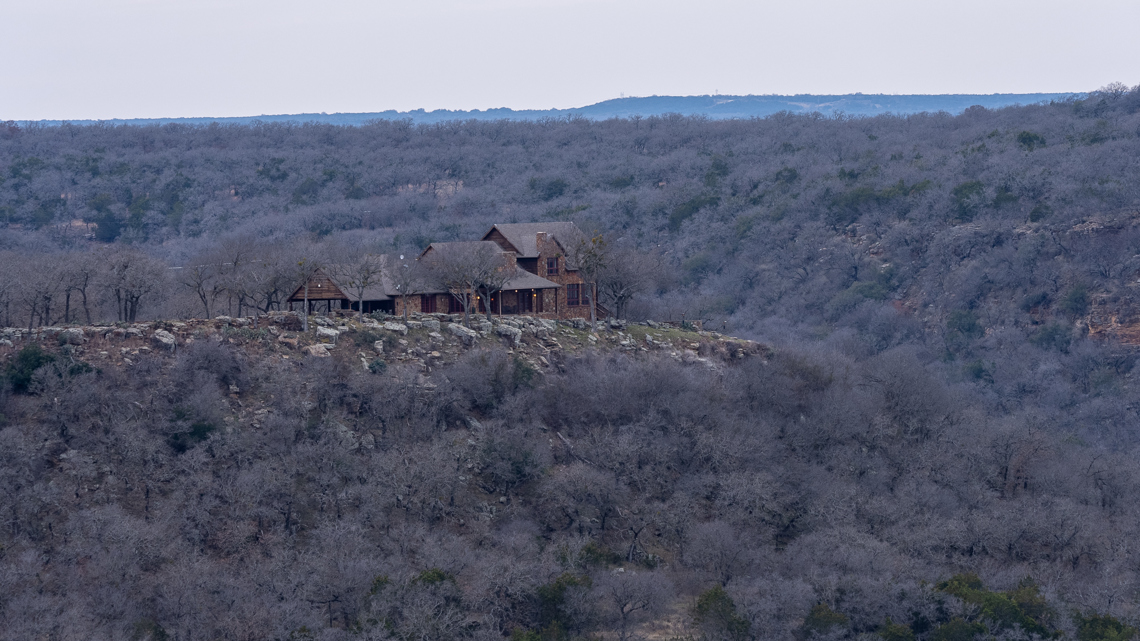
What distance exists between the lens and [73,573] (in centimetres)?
2598

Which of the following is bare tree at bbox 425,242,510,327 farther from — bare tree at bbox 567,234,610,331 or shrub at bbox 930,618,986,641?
shrub at bbox 930,618,986,641

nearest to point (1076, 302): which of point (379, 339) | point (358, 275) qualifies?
point (358, 275)

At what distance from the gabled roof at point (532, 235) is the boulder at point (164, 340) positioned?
13490mm

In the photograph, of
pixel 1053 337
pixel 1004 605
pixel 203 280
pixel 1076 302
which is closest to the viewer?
pixel 1004 605

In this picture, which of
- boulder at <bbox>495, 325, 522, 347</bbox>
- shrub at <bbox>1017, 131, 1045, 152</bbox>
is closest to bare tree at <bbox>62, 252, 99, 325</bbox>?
boulder at <bbox>495, 325, 522, 347</bbox>

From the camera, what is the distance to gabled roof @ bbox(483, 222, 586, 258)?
42.3 meters

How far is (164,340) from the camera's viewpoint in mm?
32656

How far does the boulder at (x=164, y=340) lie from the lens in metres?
32.7

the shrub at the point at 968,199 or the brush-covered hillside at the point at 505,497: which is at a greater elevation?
the shrub at the point at 968,199

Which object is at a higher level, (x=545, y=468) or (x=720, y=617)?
(x=545, y=468)

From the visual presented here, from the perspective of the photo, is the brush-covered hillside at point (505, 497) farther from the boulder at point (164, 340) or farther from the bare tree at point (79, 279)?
the bare tree at point (79, 279)

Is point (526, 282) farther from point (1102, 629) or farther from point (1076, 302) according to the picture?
point (1076, 302)

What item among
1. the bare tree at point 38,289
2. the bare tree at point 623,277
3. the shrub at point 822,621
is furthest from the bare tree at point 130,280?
the shrub at point 822,621

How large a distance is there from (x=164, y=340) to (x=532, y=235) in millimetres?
14770
